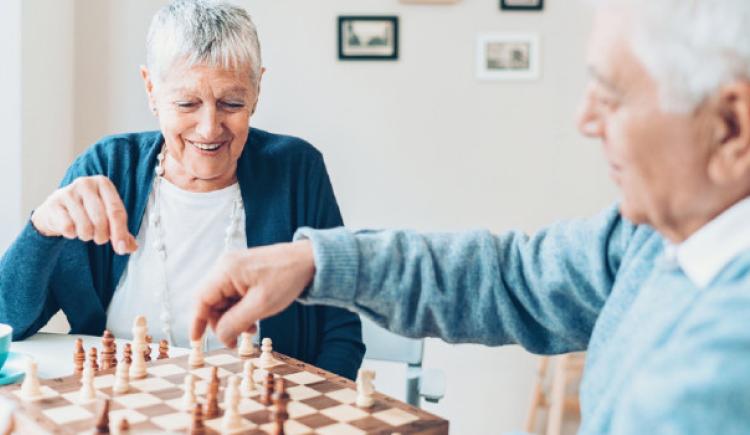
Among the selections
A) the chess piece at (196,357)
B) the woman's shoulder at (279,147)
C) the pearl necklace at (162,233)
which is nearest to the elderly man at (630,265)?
the chess piece at (196,357)

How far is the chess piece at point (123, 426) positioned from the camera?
3.36 ft

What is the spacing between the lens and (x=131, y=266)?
183 centimetres

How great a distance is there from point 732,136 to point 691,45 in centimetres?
10

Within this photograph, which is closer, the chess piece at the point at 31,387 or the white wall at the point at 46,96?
the chess piece at the point at 31,387

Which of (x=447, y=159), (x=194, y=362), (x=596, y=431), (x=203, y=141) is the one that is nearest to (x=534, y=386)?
(x=447, y=159)

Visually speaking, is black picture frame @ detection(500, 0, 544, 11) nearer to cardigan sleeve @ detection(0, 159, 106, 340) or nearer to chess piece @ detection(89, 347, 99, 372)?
cardigan sleeve @ detection(0, 159, 106, 340)

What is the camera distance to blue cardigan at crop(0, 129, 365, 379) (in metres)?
1.66

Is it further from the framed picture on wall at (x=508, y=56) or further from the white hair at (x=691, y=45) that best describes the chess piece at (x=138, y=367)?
the framed picture on wall at (x=508, y=56)

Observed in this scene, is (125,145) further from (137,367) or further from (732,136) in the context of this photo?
(732,136)

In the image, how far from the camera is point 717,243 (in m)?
0.84

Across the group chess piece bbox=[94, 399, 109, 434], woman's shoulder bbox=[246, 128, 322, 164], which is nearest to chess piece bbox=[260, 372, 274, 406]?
chess piece bbox=[94, 399, 109, 434]

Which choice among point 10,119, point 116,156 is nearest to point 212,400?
point 116,156

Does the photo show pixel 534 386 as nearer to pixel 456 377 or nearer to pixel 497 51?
pixel 456 377

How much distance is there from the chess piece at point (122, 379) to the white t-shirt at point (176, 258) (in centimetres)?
54
